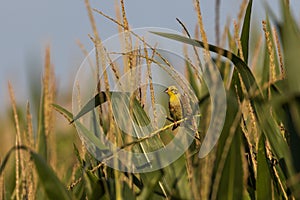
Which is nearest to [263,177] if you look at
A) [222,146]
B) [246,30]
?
[222,146]

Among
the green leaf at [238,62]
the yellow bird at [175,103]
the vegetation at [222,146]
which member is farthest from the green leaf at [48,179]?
the yellow bird at [175,103]

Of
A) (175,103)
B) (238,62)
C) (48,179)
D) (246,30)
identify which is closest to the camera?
(48,179)

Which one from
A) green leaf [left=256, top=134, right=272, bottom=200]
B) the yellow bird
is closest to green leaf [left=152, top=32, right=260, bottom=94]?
green leaf [left=256, top=134, right=272, bottom=200]

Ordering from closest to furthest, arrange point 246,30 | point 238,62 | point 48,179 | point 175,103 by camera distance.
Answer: point 48,179, point 238,62, point 246,30, point 175,103

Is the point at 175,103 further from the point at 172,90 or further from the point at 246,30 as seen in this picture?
the point at 246,30

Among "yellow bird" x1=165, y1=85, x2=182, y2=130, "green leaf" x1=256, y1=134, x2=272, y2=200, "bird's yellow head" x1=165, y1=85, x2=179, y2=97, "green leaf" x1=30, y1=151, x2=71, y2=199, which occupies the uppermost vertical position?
"bird's yellow head" x1=165, y1=85, x2=179, y2=97

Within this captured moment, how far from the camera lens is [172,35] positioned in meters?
1.30

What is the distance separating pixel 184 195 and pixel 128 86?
0.39 metres

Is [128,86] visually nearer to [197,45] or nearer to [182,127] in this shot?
[182,127]

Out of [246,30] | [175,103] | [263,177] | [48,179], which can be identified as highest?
[246,30]

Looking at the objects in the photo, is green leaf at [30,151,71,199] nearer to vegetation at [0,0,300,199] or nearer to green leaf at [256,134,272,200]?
vegetation at [0,0,300,199]

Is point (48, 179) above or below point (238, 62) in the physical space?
below

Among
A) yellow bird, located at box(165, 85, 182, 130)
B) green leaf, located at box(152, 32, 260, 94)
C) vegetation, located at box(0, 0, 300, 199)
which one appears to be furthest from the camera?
yellow bird, located at box(165, 85, 182, 130)

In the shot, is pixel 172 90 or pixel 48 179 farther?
pixel 172 90
